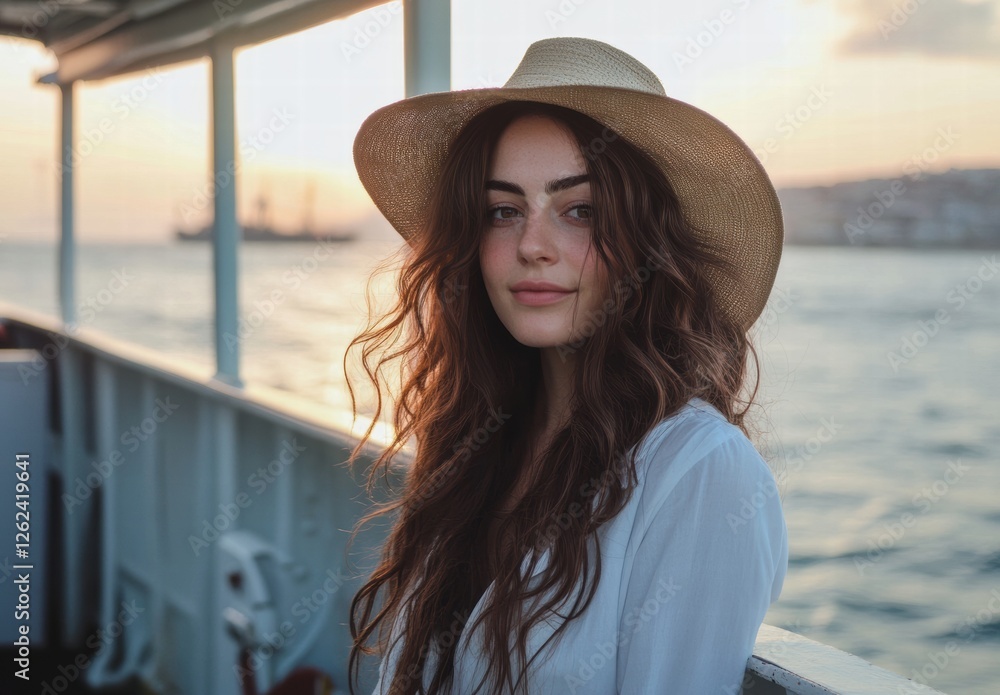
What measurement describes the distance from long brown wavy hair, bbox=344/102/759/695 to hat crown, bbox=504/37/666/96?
62 mm

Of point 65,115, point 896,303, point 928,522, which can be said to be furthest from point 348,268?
point 65,115

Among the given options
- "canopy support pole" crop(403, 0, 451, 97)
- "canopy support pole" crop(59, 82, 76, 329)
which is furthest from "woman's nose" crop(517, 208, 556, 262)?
"canopy support pole" crop(59, 82, 76, 329)

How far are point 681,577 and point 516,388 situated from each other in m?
0.68

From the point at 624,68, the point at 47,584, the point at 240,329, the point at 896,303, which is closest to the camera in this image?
the point at 624,68

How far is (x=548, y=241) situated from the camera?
1.40 m

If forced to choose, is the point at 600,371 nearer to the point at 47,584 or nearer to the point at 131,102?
the point at 131,102

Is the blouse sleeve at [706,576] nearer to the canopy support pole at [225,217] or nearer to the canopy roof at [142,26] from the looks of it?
the canopy roof at [142,26]

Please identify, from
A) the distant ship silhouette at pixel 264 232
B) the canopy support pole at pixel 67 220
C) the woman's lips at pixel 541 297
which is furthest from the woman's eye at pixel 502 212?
the distant ship silhouette at pixel 264 232

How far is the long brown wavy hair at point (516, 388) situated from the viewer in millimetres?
1295

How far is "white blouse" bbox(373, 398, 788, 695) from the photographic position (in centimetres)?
108

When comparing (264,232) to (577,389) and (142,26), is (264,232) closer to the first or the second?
(142,26)

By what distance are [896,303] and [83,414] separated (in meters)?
29.0

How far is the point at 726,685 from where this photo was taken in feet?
3.54

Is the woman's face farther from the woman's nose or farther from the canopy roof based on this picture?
the canopy roof
